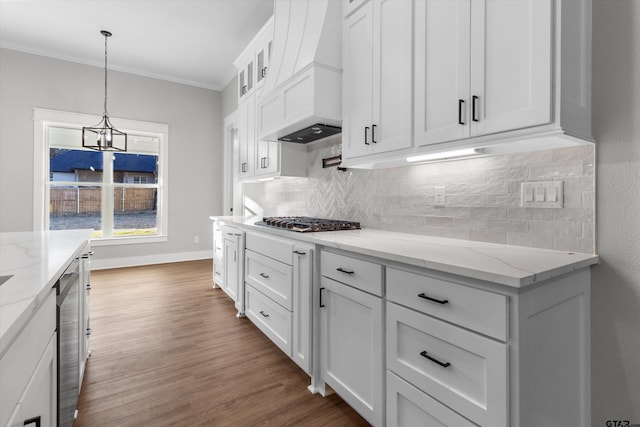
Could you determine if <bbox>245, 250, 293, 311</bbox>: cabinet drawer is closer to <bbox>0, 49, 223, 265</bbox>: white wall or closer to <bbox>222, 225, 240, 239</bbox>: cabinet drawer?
<bbox>222, 225, 240, 239</bbox>: cabinet drawer

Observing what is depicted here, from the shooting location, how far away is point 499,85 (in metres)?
1.25

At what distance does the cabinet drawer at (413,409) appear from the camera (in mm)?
1110

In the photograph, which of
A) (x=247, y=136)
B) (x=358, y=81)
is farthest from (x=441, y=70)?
(x=247, y=136)

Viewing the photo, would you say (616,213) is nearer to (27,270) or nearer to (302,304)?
(302,304)

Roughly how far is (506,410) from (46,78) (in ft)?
20.5

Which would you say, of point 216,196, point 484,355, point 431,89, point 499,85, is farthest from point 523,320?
point 216,196

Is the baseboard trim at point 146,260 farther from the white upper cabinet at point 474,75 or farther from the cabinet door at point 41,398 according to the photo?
the white upper cabinet at point 474,75

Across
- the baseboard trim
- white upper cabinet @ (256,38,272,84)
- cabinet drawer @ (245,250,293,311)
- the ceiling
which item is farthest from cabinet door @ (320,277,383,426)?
the baseboard trim

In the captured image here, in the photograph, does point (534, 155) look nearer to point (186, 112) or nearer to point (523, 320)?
point (523, 320)

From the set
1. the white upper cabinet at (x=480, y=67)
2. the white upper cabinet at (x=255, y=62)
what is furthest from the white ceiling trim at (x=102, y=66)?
the white upper cabinet at (x=480, y=67)

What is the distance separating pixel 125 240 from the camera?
16.7 ft

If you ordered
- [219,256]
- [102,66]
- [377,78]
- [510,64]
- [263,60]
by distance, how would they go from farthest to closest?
[102,66] < [219,256] < [263,60] < [377,78] < [510,64]

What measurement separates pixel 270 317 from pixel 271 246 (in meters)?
0.54

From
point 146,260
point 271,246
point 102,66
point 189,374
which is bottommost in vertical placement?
point 189,374
